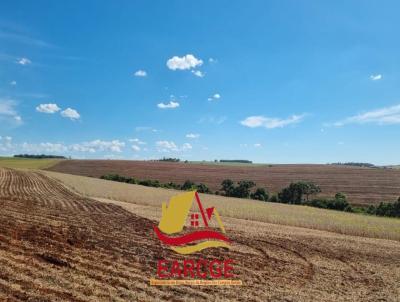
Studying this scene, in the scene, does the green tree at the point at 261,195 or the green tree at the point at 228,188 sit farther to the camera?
the green tree at the point at 228,188

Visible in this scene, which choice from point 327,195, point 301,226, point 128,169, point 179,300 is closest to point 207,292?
point 179,300

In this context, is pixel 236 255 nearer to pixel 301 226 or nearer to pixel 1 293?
pixel 1 293

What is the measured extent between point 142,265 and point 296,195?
175 feet

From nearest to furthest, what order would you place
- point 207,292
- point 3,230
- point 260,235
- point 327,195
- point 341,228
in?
point 207,292 → point 3,230 → point 260,235 → point 341,228 → point 327,195

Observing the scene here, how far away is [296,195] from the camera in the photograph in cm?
6128

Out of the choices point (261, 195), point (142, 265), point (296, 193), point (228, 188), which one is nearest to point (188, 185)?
point (228, 188)

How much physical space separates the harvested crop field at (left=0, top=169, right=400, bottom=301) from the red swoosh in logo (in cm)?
61

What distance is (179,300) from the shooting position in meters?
8.74

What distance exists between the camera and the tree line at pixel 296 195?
49156mm

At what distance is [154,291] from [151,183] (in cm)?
6682

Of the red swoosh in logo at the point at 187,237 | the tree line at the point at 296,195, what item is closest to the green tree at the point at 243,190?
the tree line at the point at 296,195

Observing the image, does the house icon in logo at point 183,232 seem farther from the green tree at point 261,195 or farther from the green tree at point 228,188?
the green tree at point 228,188

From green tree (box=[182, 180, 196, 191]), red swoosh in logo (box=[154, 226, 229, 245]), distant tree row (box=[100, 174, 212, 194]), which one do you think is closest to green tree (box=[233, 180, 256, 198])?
distant tree row (box=[100, 174, 212, 194])

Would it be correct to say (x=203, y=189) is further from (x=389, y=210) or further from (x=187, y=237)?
(x=187, y=237)
